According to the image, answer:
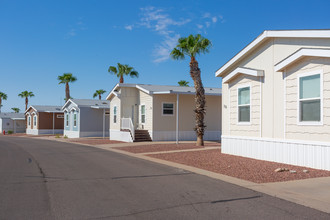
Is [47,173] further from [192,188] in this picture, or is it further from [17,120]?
[17,120]

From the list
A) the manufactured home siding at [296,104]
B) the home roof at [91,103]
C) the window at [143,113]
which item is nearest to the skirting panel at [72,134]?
the home roof at [91,103]

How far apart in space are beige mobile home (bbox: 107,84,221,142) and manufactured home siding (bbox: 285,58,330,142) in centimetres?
1244

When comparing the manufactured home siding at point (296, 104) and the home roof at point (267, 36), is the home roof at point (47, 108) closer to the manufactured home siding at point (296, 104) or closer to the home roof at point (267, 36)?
the home roof at point (267, 36)

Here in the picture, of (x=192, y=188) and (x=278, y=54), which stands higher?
(x=278, y=54)

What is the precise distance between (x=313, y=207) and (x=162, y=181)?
3841mm

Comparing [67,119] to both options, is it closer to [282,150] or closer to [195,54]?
[195,54]

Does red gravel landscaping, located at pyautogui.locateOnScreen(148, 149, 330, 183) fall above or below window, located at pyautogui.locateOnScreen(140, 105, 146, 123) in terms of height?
below

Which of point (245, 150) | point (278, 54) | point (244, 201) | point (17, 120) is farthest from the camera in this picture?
point (17, 120)

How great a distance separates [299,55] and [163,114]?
49.0ft

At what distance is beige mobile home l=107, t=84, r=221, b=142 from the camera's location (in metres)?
24.8

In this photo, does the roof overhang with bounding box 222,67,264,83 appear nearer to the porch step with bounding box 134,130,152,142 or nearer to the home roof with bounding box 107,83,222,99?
the home roof with bounding box 107,83,222,99

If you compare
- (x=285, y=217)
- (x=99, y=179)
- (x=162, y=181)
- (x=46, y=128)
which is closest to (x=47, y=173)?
(x=99, y=179)

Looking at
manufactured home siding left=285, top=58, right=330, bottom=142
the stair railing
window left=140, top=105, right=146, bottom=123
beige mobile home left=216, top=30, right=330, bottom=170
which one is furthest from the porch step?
manufactured home siding left=285, top=58, right=330, bottom=142

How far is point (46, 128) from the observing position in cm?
4559
